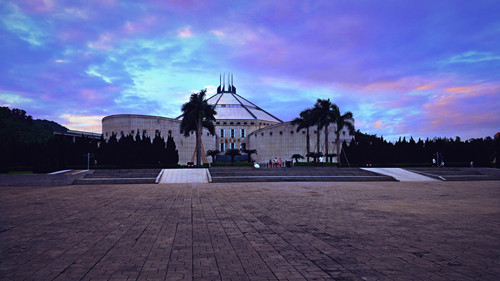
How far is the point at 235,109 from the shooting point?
92.9 meters

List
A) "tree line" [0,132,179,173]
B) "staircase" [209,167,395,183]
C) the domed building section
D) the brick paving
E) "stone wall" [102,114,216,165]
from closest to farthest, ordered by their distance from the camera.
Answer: the brick paving, "staircase" [209,167,395,183], "tree line" [0,132,179,173], "stone wall" [102,114,216,165], the domed building section

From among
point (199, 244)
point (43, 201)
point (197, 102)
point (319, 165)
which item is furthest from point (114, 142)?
point (199, 244)

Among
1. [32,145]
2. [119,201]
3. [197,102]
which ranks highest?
[197,102]

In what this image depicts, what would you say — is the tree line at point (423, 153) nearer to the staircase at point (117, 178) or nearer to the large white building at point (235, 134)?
the large white building at point (235, 134)

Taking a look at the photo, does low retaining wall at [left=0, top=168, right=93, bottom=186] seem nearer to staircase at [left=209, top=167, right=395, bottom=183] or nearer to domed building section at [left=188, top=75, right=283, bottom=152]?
staircase at [left=209, top=167, right=395, bottom=183]

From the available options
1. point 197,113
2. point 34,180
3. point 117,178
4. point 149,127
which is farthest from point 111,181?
point 149,127

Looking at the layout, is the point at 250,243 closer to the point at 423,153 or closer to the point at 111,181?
the point at 111,181

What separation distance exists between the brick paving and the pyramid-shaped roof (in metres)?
76.5

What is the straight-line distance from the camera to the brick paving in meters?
4.61

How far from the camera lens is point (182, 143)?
6738 cm

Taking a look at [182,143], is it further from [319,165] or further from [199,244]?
[199,244]

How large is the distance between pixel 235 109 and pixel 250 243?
87.4 meters

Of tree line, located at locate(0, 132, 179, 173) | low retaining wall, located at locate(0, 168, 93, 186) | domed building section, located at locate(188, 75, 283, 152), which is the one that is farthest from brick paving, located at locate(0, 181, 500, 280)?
domed building section, located at locate(188, 75, 283, 152)

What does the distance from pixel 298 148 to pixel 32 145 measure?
47689 millimetres
